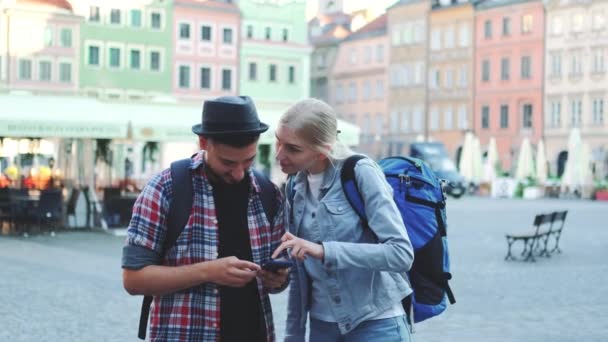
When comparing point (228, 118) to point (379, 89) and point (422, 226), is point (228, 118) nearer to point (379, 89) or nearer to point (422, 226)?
point (422, 226)

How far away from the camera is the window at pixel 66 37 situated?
175 ft

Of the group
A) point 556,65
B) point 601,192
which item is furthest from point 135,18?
point 601,192

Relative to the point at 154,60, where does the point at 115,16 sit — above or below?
above

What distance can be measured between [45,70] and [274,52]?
44.4 feet

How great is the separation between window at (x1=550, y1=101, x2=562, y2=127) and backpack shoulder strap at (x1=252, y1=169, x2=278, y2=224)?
188 feet

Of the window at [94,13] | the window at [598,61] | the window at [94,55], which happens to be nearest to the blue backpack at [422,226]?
the window at [94,55]

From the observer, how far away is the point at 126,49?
181ft

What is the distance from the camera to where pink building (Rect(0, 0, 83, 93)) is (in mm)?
50812

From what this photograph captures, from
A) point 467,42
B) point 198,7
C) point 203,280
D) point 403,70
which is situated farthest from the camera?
point 403,70

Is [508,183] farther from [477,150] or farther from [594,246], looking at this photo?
[594,246]

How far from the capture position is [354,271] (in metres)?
3.17

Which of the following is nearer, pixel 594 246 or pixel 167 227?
pixel 167 227

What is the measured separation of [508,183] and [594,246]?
96.3ft

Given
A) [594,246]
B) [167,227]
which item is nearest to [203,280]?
[167,227]
